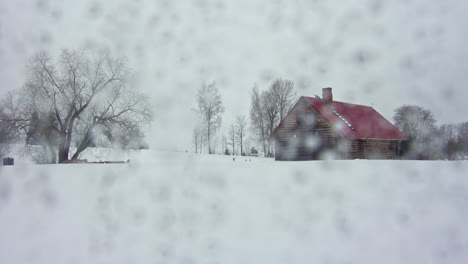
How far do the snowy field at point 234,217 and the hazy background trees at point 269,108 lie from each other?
2799 centimetres

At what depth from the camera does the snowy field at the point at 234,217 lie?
5469mm

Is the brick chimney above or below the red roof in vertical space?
above

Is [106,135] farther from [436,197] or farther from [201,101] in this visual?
[436,197]

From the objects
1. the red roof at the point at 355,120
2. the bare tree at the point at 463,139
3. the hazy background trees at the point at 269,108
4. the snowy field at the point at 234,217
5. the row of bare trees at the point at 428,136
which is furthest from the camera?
the hazy background trees at the point at 269,108

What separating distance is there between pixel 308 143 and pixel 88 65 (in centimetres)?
1722

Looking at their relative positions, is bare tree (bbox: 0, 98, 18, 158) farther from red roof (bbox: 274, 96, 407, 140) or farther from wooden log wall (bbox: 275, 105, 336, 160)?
red roof (bbox: 274, 96, 407, 140)

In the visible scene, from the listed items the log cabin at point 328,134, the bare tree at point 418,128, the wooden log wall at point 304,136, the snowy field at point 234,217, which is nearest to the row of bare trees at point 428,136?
the bare tree at point 418,128

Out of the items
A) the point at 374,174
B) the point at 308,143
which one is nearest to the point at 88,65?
the point at 308,143

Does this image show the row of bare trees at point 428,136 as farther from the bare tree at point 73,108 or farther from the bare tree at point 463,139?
the bare tree at point 73,108

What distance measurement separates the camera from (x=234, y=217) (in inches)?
263

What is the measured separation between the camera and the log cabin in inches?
918

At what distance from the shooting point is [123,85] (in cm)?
2441

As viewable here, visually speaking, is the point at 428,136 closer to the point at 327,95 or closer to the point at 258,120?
the point at 327,95

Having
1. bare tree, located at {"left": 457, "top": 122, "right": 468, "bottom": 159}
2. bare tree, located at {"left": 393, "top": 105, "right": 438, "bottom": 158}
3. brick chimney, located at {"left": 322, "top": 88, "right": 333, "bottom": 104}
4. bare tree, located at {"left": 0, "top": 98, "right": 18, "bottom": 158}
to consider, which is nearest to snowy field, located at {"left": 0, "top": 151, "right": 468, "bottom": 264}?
bare tree, located at {"left": 457, "top": 122, "right": 468, "bottom": 159}
